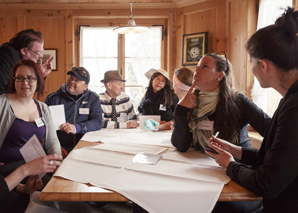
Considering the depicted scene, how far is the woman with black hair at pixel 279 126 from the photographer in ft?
2.60

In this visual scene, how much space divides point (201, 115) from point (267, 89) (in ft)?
6.09

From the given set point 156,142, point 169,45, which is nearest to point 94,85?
point 169,45

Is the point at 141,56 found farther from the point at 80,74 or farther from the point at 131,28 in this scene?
the point at 80,74

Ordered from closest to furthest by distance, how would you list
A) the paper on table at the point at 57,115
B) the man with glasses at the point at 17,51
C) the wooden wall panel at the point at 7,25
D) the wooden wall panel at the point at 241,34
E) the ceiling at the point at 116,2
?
the man with glasses at the point at 17,51 < the paper on table at the point at 57,115 < the wooden wall panel at the point at 241,34 < the ceiling at the point at 116,2 < the wooden wall panel at the point at 7,25

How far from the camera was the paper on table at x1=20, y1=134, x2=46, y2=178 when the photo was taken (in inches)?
50.7

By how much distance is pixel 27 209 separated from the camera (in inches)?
45.4

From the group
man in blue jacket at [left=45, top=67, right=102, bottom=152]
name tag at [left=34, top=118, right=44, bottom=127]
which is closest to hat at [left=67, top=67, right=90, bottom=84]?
man in blue jacket at [left=45, top=67, right=102, bottom=152]

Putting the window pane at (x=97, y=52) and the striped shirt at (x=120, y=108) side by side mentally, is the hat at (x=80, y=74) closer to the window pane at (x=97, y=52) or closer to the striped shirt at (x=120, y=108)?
the striped shirt at (x=120, y=108)

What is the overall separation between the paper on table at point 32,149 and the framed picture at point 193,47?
10.9 ft

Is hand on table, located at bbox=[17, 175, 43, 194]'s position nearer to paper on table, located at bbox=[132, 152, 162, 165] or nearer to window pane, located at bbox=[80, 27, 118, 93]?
paper on table, located at bbox=[132, 152, 162, 165]

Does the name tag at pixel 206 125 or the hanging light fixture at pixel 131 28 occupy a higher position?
the hanging light fixture at pixel 131 28

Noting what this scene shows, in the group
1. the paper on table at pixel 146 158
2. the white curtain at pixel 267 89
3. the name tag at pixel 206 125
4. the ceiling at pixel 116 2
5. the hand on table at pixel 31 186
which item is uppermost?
the ceiling at pixel 116 2

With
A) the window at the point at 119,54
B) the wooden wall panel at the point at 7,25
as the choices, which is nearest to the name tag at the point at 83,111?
the window at the point at 119,54

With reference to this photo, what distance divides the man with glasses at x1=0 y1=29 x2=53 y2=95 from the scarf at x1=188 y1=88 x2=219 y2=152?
1630mm
